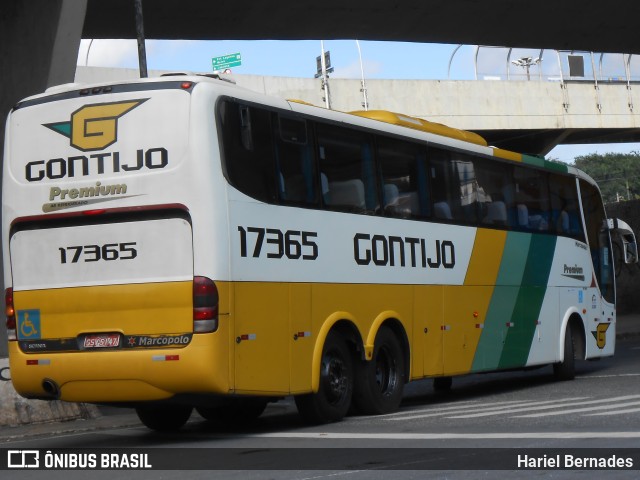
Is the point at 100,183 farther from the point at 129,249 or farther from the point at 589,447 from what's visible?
the point at 589,447

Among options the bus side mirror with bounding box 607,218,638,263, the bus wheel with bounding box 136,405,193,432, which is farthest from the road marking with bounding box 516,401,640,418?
the bus side mirror with bounding box 607,218,638,263

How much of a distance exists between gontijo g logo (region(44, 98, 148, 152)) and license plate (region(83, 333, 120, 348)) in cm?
180

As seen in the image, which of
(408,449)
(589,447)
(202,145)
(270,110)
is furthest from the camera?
(270,110)

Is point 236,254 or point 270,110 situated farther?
point 270,110

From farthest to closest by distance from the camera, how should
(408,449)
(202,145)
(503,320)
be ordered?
1. (503,320)
2. (202,145)
3. (408,449)

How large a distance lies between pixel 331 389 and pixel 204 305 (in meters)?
2.49

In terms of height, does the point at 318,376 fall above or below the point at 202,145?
below

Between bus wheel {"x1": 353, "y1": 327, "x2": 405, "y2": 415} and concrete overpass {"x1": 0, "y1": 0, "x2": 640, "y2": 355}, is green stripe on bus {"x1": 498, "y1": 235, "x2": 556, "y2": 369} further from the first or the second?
concrete overpass {"x1": 0, "y1": 0, "x2": 640, "y2": 355}

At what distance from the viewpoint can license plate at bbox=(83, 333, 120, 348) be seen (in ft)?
38.0

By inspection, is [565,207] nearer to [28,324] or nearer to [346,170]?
[346,170]

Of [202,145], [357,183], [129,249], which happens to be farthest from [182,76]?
[357,183]

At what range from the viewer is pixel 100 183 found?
1177cm

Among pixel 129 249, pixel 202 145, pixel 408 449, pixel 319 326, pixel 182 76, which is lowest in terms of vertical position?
pixel 408 449

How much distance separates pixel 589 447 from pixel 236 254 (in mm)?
3885
